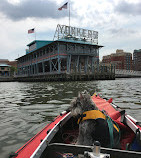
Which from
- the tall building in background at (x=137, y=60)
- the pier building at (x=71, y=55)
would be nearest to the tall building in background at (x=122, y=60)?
the tall building in background at (x=137, y=60)

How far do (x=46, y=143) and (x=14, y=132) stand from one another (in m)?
2.76

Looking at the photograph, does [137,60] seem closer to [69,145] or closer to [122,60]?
[122,60]

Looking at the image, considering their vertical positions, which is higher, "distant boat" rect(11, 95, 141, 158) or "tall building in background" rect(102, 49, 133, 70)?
"tall building in background" rect(102, 49, 133, 70)

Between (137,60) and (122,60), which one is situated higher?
(137,60)

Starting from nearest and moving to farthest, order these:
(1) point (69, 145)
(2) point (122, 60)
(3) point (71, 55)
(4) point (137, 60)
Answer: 1. (1) point (69, 145)
2. (3) point (71, 55)
3. (2) point (122, 60)
4. (4) point (137, 60)

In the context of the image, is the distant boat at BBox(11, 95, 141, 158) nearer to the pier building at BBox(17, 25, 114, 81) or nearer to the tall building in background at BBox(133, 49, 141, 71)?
the pier building at BBox(17, 25, 114, 81)

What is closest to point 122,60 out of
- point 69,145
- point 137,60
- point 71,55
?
point 137,60

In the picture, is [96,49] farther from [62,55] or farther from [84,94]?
[84,94]

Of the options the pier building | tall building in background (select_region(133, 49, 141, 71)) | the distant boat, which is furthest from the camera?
tall building in background (select_region(133, 49, 141, 71))

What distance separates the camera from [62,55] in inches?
1506

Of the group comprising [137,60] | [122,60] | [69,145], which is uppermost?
[137,60]

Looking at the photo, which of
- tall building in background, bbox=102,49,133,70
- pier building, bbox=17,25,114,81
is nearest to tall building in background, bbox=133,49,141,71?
tall building in background, bbox=102,49,133,70

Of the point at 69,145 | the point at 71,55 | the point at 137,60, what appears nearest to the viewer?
the point at 69,145

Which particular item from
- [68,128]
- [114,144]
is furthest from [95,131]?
[68,128]
